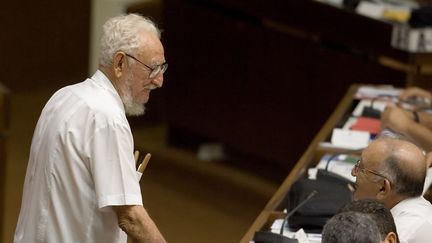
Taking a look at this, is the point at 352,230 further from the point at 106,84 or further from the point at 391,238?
the point at 106,84

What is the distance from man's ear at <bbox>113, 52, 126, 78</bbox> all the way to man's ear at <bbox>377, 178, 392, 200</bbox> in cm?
92

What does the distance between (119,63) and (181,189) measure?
3.65 m

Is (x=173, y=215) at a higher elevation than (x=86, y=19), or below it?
below

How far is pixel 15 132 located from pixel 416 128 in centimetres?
268

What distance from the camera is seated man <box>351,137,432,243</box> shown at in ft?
12.4

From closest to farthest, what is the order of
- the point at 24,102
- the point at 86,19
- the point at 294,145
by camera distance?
the point at 86,19, the point at 24,102, the point at 294,145

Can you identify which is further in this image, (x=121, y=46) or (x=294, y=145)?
(x=294, y=145)

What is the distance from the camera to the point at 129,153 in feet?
11.6

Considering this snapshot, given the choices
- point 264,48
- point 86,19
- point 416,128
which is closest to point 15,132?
point 86,19

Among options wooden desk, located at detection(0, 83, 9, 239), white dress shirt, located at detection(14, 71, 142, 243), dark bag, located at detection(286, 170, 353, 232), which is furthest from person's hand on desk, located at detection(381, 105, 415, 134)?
white dress shirt, located at detection(14, 71, 142, 243)

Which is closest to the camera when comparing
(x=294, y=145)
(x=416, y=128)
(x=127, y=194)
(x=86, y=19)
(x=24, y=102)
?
(x=127, y=194)

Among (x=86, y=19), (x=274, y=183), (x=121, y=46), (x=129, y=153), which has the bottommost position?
(x=274, y=183)

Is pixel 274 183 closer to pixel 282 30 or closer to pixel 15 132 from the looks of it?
pixel 282 30

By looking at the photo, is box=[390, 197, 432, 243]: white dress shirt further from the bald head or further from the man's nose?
the man's nose
